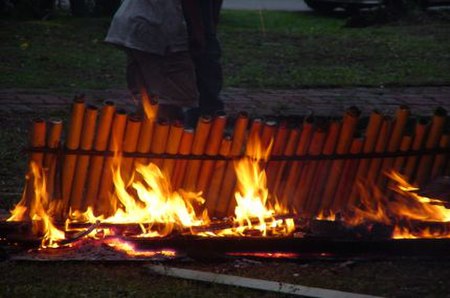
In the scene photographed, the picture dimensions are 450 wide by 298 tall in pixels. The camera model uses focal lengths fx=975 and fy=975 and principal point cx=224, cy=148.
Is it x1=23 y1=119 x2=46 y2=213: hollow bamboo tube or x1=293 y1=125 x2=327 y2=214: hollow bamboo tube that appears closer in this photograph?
x1=23 y1=119 x2=46 y2=213: hollow bamboo tube

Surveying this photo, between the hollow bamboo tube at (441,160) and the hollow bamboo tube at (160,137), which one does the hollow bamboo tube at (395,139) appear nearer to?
the hollow bamboo tube at (441,160)

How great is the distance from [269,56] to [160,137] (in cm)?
685

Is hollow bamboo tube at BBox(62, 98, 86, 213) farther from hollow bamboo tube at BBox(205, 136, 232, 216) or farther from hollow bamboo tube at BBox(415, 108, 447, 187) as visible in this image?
hollow bamboo tube at BBox(415, 108, 447, 187)

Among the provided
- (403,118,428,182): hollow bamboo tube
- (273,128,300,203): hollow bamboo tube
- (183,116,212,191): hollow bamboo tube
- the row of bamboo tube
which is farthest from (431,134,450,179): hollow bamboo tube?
(183,116,212,191): hollow bamboo tube

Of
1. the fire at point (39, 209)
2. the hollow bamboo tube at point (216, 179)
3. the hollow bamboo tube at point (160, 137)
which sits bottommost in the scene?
the fire at point (39, 209)

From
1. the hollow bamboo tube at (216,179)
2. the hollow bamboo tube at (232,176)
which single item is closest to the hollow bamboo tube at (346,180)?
the hollow bamboo tube at (232,176)

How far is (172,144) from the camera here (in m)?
5.26

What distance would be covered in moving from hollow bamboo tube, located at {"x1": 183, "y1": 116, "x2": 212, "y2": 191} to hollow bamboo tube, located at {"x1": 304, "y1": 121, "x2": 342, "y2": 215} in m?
0.60

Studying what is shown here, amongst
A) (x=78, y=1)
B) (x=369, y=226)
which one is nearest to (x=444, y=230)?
(x=369, y=226)

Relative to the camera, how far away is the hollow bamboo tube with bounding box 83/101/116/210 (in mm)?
5164

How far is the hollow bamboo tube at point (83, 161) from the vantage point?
16.9ft

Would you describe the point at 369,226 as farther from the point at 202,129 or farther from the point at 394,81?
the point at 394,81

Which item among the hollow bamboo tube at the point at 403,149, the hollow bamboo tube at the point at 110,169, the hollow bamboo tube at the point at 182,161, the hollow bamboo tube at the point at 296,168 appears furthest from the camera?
the hollow bamboo tube at the point at 403,149

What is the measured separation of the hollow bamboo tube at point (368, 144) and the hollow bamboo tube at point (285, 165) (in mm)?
398
